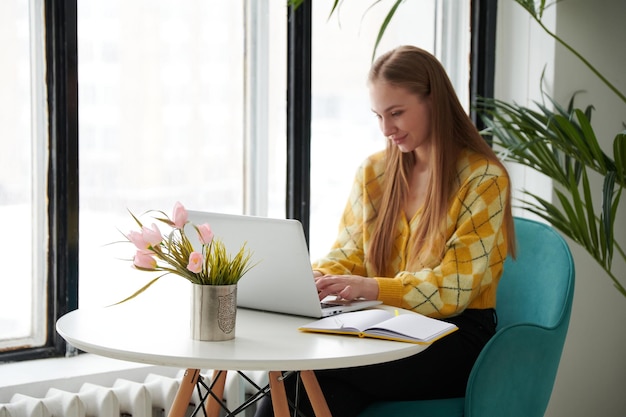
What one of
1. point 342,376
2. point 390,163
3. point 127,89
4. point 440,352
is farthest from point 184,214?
point 127,89

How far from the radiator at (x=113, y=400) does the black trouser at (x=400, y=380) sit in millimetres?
452

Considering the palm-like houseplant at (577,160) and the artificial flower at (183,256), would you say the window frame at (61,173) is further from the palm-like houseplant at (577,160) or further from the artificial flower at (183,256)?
the palm-like houseplant at (577,160)

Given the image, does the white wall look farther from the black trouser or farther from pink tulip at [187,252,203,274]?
pink tulip at [187,252,203,274]

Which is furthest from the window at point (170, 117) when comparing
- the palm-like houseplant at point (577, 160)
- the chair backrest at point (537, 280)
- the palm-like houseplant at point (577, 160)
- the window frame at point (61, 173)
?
the chair backrest at point (537, 280)

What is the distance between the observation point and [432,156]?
202 centimetres

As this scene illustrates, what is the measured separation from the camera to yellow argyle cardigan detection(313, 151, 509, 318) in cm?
181

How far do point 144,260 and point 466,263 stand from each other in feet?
2.54

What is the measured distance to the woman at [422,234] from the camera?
1771 mm

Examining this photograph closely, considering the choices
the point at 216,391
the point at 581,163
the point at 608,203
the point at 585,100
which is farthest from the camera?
the point at 585,100

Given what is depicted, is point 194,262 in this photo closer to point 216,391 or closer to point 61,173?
point 216,391

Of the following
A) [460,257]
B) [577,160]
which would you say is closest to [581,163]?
[577,160]

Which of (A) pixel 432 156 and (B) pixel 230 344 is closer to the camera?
(B) pixel 230 344

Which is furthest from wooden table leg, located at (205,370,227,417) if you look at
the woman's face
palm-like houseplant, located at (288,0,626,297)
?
palm-like houseplant, located at (288,0,626,297)

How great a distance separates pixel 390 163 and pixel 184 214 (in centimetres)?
86
